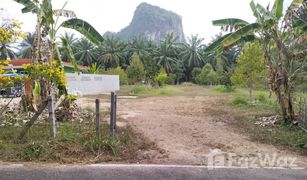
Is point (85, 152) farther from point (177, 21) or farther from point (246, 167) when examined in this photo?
point (177, 21)

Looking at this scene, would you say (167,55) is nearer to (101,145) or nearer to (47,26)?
(47,26)

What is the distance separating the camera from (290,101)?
9.64 metres

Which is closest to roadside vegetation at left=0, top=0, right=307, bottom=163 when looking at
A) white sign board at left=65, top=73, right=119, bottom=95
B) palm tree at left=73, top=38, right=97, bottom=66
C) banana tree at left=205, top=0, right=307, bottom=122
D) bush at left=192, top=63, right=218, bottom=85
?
banana tree at left=205, top=0, right=307, bottom=122

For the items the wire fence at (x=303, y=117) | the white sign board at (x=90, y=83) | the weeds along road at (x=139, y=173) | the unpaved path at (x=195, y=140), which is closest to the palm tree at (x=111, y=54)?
the white sign board at (x=90, y=83)

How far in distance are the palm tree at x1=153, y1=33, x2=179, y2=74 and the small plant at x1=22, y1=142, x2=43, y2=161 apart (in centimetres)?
4494

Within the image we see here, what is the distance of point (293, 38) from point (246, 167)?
6.21 metres

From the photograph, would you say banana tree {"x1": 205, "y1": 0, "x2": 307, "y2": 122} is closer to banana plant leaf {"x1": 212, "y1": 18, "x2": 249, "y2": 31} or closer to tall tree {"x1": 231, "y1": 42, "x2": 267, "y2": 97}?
banana plant leaf {"x1": 212, "y1": 18, "x2": 249, "y2": 31}

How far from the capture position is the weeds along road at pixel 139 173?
459 cm

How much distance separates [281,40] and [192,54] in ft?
147

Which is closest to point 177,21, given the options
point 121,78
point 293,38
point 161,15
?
point 161,15

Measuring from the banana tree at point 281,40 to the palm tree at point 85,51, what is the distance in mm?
43360

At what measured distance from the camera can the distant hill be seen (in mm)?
124188

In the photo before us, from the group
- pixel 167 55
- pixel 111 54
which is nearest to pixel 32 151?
pixel 111 54

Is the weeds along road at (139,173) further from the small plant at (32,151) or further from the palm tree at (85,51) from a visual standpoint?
the palm tree at (85,51)
